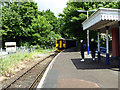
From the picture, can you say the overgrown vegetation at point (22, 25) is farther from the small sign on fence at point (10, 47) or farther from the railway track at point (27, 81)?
the railway track at point (27, 81)

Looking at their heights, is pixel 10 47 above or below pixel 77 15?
below

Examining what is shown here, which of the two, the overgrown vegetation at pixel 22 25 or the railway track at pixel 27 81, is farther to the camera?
the overgrown vegetation at pixel 22 25

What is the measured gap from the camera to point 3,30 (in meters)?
30.8

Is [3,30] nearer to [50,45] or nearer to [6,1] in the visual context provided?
[6,1]

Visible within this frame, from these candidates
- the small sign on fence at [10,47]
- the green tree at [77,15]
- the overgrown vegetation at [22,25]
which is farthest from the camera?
the overgrown vegetation at [22,25]

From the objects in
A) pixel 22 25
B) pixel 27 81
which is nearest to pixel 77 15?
pixel 22 25

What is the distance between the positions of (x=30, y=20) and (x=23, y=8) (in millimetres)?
3056

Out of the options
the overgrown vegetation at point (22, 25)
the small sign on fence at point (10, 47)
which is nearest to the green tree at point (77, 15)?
the overgrown vegetation at point (22, 25)

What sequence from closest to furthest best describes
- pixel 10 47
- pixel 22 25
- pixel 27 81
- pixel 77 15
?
pixel 27 81 < pixel 10 47 < pixel 77 15 < pixel 22 25

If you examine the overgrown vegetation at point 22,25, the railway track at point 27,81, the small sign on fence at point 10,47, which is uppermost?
the overgrown vegetation at point 22,25

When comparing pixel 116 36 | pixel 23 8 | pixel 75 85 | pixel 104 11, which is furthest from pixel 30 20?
pixel 75 85

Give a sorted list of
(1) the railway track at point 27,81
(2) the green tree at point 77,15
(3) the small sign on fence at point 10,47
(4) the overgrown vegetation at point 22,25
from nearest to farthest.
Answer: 1. (1) the railway track at point 27,81
2. (3) the small sign on fence at point 10,47
3. (2) the green tree at point 77,15
4. (4) the overgrown vegetation at point 22,25

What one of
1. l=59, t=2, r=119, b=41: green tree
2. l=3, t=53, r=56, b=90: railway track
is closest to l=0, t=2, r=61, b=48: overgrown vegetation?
l=59, t=2, r=119, b=41: green tree

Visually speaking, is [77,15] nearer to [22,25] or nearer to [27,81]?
[22,25]
